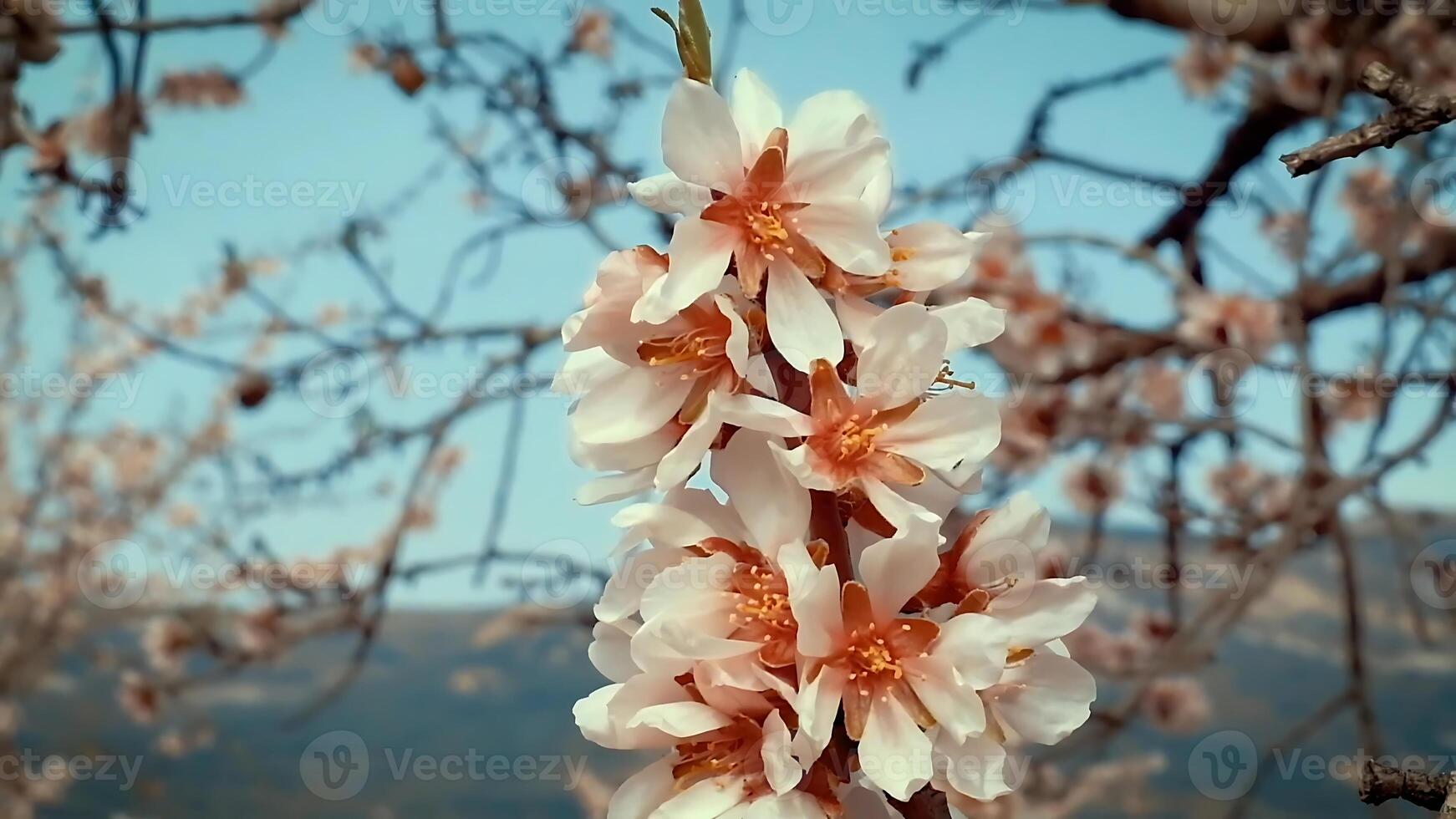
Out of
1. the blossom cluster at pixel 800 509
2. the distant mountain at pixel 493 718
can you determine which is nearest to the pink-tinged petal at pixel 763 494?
the blossom cluster at pixel 800 509

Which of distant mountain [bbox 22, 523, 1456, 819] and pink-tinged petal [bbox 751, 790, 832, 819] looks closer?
pink-tinged petal [bbox 751, 790, 832, 819]

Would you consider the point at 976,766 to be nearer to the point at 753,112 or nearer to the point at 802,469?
the point at 802,469

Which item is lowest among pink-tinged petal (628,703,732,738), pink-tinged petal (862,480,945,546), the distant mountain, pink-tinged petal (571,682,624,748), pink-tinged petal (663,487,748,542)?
the distant mountain

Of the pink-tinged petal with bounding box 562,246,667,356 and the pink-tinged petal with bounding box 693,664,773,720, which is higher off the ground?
the pink-tinged petal with bounding box 562,246,667,356

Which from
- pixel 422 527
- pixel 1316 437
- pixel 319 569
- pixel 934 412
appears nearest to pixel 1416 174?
pixel 1316 437

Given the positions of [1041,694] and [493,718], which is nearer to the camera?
[1041,694]

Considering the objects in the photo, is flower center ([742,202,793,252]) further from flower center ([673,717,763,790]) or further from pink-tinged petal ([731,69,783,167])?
flower center ([673,717,763,790])

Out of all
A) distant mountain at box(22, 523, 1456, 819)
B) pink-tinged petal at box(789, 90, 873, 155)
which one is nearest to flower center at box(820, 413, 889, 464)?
pink-tinged petal at box(789, 90, 873, 155)

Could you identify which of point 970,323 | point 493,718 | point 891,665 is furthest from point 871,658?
point 493,718
